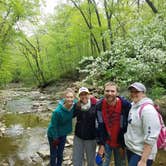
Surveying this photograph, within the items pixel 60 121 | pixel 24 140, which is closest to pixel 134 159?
pixel 60 121

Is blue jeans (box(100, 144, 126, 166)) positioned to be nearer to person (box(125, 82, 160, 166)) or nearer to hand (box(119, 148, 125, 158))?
hand (box(119, 148, 125, 158))

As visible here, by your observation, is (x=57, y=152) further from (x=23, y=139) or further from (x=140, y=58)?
(x=140, y=58)

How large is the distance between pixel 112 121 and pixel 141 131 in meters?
0.79

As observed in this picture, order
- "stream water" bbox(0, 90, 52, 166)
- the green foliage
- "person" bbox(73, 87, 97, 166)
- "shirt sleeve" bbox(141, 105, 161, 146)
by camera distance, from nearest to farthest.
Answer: "shirt sleeve" bbox(141, 105, 161, 146) < "person" bbox(73, 87, 97, 166) < "stream water" bbox(0, 90, 52, 166) < the green foliage

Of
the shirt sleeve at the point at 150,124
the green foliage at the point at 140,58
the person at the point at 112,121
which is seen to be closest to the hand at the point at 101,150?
the person at the point at 112,121

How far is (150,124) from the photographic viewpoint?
10.8 feet

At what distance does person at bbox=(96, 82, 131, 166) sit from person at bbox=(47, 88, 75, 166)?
0.75 metres

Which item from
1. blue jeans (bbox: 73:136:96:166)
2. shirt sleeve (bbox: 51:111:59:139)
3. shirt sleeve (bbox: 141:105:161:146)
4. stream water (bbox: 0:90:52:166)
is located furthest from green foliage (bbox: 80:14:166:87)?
shirt sleeve (bbox: 141:105:161:146)

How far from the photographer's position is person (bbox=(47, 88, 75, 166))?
4.94 metres

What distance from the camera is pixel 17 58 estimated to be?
158 feet

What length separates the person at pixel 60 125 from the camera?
16.2 ft

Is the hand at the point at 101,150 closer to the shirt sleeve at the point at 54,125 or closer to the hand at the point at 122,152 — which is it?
the hand at the point at 122,152

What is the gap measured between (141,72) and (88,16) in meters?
18.1

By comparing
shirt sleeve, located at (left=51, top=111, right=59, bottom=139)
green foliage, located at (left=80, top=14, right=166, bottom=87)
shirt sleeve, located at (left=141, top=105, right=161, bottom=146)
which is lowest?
shirt sleeve, located at (left=51, top=111, right=59, bottom=139)
